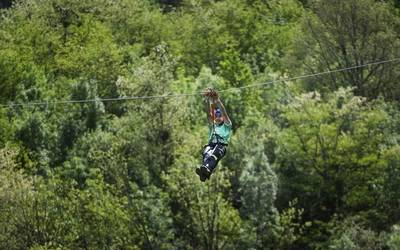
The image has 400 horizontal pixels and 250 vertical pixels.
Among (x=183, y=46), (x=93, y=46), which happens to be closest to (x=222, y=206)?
(x=93, y=46)

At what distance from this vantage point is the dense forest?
37375 millimetres

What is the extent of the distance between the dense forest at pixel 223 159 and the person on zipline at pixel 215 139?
14.1 metres

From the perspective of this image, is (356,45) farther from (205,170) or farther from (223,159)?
(205,170)

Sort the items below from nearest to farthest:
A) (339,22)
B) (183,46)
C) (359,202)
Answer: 1. (359,202)
2. (339,22)
3. (183,46)

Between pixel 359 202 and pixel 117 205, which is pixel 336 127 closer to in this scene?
pixel 359 202

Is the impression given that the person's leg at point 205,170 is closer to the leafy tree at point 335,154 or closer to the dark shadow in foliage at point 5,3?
the leafy tree at point 335,154

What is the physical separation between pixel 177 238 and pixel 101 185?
4623 millimetres

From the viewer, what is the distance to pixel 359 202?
40.6 metres

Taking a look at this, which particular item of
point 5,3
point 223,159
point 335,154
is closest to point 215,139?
point 223,159

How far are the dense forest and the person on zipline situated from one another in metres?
14.1

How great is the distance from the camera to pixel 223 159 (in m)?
40.6

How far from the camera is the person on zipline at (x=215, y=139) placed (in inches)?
698

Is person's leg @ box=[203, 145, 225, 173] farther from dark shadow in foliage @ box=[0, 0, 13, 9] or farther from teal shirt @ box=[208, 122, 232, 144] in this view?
dark shadow in foliage @ box=[0, 0, 13, 9]

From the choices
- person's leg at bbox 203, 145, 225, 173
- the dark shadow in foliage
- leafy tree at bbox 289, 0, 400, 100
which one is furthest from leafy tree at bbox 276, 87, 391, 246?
the dark shadow in foliage
